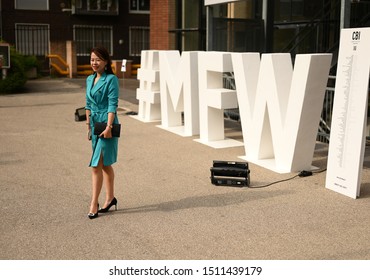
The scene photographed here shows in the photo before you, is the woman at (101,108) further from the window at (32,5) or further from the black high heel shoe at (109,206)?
the window at (32,5)

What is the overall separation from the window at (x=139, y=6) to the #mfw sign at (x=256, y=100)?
2604 centimetres

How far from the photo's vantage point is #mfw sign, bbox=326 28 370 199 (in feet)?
21.4

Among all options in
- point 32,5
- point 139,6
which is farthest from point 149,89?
point 139,6

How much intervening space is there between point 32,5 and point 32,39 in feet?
7.22

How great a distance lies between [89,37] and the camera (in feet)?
119

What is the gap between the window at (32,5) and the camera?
34469 mm

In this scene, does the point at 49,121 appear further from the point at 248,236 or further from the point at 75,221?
the point at 248,236

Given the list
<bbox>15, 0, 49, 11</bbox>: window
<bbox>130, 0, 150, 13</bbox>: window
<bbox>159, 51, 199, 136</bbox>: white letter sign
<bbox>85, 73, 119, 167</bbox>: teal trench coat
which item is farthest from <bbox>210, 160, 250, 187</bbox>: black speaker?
<bbox>130, 0, 150, 13</bbox>: window

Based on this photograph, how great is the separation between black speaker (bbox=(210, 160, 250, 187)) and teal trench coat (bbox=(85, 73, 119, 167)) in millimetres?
1856

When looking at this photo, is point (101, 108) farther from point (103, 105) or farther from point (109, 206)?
point (109, 206)

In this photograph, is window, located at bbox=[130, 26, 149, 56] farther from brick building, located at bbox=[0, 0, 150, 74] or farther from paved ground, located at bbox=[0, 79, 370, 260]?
paved ground, located at bbox=[0, 79, 370, 260]

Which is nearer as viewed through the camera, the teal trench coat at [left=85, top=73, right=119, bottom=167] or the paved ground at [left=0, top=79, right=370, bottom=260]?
the paved ground at [left=0, top=79, right=370, bottom=260]
